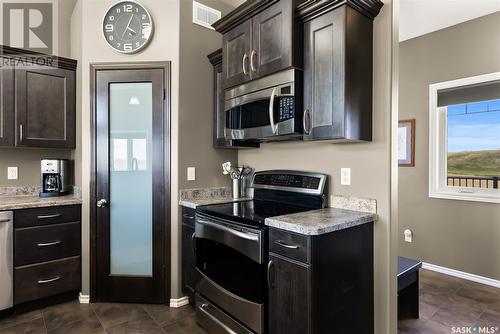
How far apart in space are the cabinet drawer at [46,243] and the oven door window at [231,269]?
1.29 meters

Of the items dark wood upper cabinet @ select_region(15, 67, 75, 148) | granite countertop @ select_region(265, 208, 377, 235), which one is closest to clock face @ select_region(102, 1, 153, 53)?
dark wood upper cabinet @ select_region(15, 67, 75, 148)

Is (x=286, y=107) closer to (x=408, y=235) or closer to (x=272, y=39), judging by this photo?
(x=272, y=39)

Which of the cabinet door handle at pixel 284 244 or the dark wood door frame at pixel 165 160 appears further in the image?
the dark wood door frame at pixel 165 160

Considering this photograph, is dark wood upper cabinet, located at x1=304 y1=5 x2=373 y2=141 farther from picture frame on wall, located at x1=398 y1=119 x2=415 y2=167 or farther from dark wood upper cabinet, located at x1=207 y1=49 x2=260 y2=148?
picture frame on wall, located at x1=398 y1=119 x2=415 y2=167

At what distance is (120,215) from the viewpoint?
2.72 meters

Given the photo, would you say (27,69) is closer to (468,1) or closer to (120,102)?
(120,102)

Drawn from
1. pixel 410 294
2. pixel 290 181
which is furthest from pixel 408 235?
pixel 290 181

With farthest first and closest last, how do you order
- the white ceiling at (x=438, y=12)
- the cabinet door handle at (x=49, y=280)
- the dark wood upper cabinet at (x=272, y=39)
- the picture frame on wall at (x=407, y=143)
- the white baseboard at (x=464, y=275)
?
the picture frame on wall at (x=407, y=143), the white baseboard at (x=464, y=275), the white ceiling at (x=438, y=12), the cabinet door handle at (x=49, y=280), the dark wood upper cabinet at (x=272, y=39)

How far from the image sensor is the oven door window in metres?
1.79

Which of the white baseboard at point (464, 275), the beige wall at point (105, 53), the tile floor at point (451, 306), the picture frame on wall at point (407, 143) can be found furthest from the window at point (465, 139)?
the beige wall at point (105, 53)

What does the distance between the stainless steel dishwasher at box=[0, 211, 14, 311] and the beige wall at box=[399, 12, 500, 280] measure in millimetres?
4230

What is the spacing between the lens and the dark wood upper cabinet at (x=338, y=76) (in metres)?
1.73

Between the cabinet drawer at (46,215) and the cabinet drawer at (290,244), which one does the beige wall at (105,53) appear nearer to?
the cabinet drawer at (46,215)

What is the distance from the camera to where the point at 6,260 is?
2447 millimetres
